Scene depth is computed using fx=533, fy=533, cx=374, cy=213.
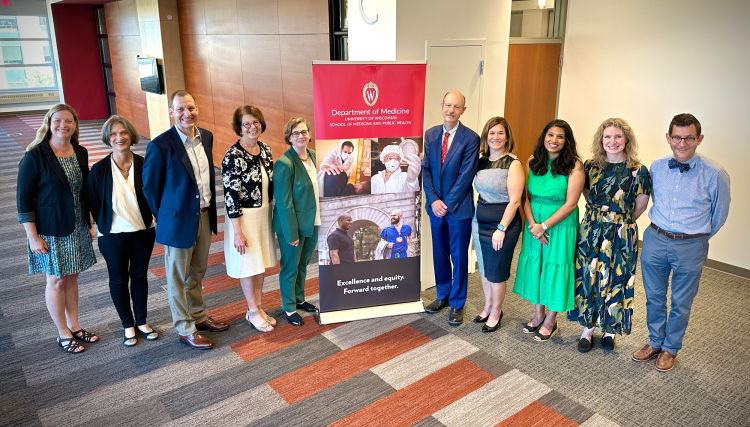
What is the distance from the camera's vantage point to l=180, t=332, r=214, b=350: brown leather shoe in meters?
3.74

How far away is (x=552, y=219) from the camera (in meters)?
3.54

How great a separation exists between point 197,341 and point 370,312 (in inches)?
51.8

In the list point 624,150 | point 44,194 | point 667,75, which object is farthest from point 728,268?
point 44,194

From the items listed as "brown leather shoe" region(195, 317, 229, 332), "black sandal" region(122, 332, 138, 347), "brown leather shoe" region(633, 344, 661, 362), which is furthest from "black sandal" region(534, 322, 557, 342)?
"black sandal" region(122, 332, 138, 347)

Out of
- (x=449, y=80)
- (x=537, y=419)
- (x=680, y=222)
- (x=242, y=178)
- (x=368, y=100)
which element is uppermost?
(x=449, y=80)

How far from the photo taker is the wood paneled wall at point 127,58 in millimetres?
11336

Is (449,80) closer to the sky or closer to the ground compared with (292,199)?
closer to the sky

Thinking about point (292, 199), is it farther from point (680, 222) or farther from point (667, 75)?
point (667, 75)

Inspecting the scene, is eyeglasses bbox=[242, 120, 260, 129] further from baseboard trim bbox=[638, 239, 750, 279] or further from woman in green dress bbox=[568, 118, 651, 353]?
baseboard trim bbox=[638, 239, 750, 279]

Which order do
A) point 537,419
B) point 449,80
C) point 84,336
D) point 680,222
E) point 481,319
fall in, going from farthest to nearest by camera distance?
1. point 449,80
2. point 481,319
3. point 84,336
4. point 680,222
5. point 537,419

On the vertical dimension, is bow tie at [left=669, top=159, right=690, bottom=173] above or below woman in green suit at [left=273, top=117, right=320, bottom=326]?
above

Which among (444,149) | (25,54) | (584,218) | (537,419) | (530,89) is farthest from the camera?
(25,54)

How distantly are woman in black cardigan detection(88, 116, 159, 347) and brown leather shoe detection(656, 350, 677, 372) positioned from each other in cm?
349

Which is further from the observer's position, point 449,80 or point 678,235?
point 449,80
